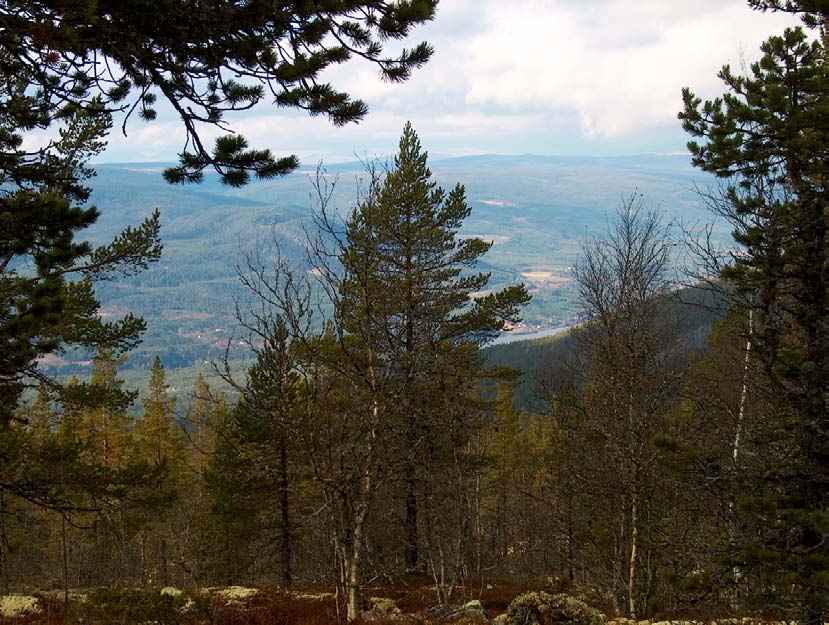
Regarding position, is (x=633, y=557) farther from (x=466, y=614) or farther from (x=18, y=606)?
(x=18, y=606)

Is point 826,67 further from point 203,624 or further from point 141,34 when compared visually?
point 203,624

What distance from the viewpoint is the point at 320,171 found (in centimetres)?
670

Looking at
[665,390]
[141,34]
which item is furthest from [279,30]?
[665,390]

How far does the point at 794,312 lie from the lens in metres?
6.43

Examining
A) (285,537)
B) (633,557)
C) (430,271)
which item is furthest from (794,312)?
(285,537)

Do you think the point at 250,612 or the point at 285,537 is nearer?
the point at 250,612

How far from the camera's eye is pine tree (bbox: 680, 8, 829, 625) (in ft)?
19.0

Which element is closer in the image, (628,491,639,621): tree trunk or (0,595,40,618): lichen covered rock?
(0,595,40,618): lichen covered rock

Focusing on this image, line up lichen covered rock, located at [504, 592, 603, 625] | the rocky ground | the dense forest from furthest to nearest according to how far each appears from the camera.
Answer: lichen covered rock, located at [504, 592, 603, 625], the rocky ground, the dense forest

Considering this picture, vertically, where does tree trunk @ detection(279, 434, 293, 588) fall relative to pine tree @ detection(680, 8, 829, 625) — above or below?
below

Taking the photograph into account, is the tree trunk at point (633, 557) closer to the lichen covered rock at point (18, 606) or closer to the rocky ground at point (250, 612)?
the rocky ground at point (250, 612)

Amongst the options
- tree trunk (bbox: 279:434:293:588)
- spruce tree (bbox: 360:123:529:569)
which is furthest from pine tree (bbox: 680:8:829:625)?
tree trunk (bbox: 279:434:293:588)

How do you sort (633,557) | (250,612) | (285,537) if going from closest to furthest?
1. (250,612)
2. (633,557)
3. (285,537)

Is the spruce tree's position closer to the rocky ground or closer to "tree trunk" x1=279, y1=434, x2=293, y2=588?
"tree trunk" x1=279, y1=434, x2=293, y2=588
